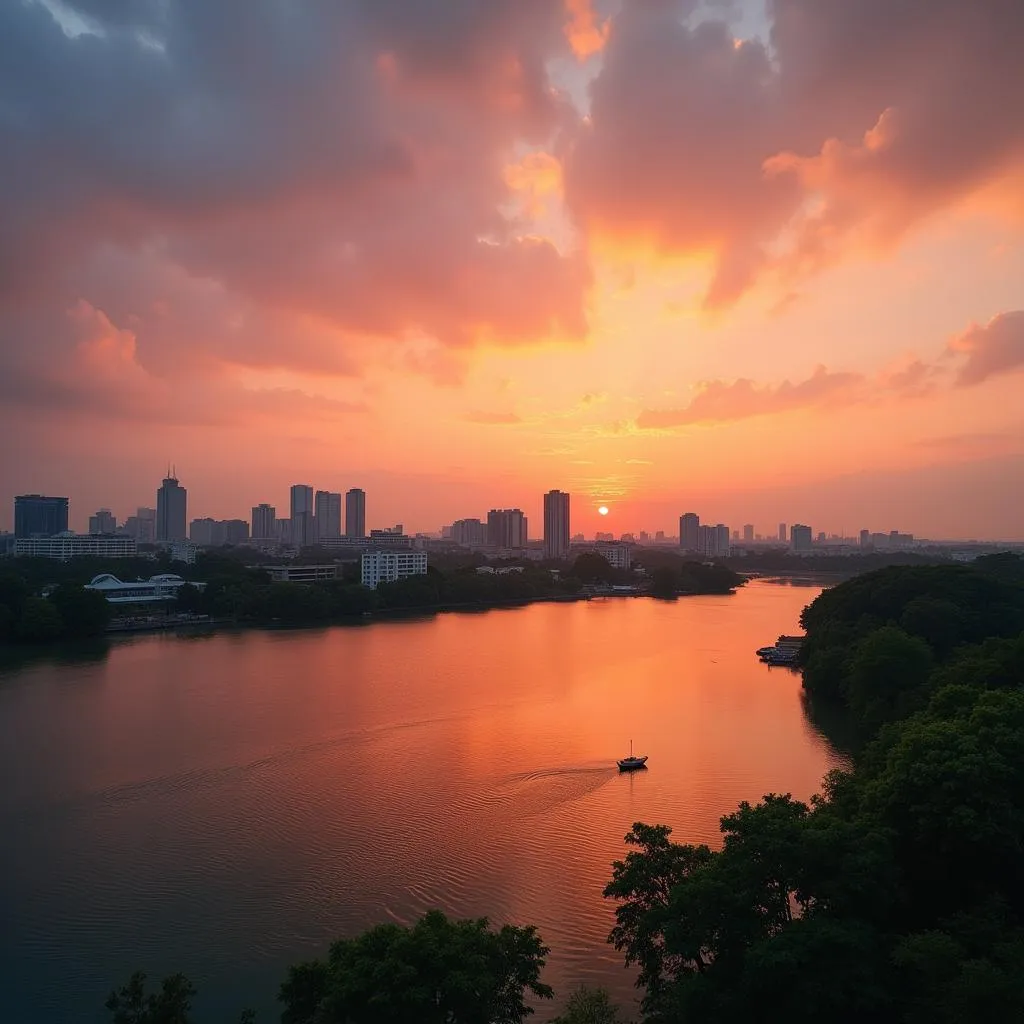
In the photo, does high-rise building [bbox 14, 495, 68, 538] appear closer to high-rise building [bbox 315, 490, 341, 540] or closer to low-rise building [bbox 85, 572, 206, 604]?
high-rise building [bbox 315, 490, 341, 540]

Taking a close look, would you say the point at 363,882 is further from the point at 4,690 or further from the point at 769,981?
the point at 4,690

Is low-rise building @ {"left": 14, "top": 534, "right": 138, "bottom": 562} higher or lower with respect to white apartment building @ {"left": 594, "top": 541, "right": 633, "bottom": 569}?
higher

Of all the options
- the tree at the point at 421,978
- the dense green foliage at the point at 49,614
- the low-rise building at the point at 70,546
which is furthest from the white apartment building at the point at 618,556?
the tree at the point at 421,978

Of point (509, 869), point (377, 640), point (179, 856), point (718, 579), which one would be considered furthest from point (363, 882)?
point (718, 579)

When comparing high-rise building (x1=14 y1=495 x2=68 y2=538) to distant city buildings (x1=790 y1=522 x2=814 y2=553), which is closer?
high-rise building (x1=14 y1=495 x2=68 y2=538)

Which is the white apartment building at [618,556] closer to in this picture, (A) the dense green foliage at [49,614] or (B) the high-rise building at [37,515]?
(A) the dense green foliage at [49,614]

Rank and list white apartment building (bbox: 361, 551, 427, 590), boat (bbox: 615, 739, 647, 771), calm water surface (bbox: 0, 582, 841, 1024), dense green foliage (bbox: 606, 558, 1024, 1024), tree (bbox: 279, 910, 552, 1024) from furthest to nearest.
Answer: white apartment building (bbox: 361, 551, 427, 590)
boat (bbox: 615, 739, 647, 771)
calm water surface (bbox: 0, 582, 841, 1024)
dense green foliage (bbox: 606, 558, 1024, 1024)
tree (bbox: 279, 910, 552, 1024)

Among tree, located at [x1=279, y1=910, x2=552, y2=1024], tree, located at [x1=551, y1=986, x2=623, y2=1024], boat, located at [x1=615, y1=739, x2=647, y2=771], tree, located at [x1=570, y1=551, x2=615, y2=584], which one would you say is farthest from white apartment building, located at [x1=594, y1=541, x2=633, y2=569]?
tree, located at [x1=279, y1=910, x2=552, y2=1024]

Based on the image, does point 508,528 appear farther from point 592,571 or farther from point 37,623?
point 37,623
